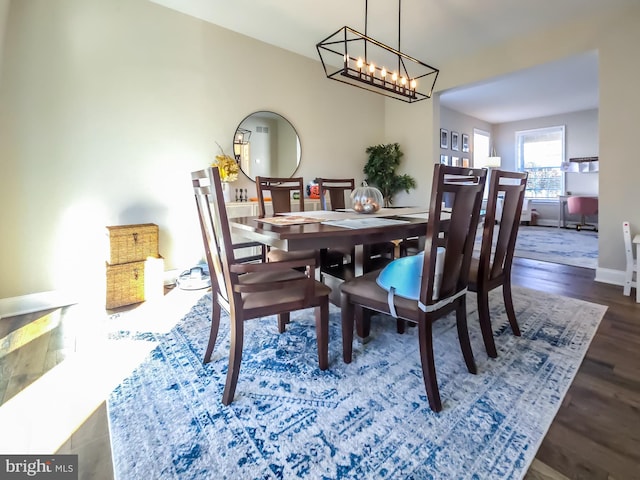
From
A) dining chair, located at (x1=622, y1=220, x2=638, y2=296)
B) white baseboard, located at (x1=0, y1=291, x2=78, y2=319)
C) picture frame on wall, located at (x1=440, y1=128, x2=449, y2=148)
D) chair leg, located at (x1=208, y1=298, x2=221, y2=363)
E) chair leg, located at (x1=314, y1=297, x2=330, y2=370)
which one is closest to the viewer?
chair leg, located at (x1=314, y1=297, x2=330, y2=370)

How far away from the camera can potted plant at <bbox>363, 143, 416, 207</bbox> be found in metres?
4.93

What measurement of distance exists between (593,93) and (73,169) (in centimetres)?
813

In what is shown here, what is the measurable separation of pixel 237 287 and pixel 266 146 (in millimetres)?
2868

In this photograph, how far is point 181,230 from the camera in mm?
3365

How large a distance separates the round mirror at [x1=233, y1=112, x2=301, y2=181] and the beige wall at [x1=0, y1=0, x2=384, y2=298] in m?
0.13

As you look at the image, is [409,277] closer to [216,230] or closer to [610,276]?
[216,230]

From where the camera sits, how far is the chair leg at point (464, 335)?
1.58m

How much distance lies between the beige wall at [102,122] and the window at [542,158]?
285 inches

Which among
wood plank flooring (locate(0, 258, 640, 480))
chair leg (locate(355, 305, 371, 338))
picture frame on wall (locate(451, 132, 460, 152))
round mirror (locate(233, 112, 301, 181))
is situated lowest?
wood plank flooring (locate(0, 258, 640, 480))

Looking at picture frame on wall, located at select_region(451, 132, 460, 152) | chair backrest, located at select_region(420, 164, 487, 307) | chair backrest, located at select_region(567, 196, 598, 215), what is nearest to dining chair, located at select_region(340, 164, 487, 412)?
chair backrest, located at select_region(420, 164, 487, 307)

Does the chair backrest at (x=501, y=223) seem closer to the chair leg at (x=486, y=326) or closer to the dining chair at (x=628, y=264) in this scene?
the chair leg at (x=486, y=326)

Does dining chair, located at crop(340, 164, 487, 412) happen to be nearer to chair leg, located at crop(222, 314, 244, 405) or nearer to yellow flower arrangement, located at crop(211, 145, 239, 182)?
chair leg, located at crop(222, 314, 244, 405)

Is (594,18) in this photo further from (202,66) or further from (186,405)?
(186,405)

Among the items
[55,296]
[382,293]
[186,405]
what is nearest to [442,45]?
[382,293]
